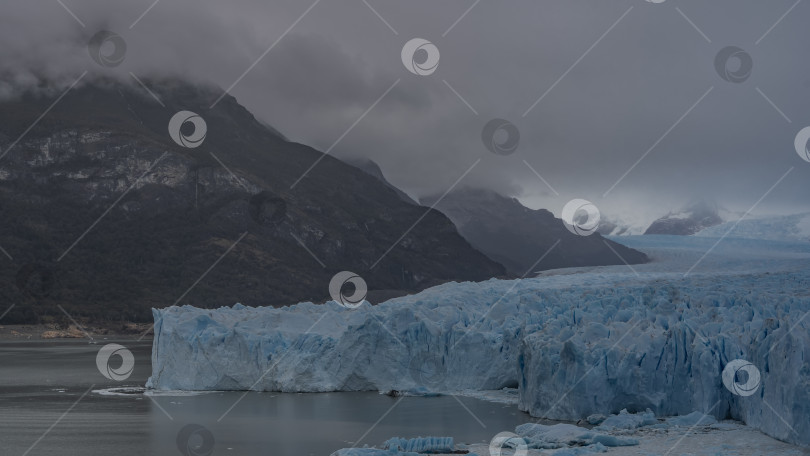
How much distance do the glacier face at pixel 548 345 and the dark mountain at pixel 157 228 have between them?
2558 inches

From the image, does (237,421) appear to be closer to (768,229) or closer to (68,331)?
(768,229)

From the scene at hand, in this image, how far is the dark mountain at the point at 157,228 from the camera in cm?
9339

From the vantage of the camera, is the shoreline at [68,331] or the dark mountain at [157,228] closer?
the shoreline at [68,331]

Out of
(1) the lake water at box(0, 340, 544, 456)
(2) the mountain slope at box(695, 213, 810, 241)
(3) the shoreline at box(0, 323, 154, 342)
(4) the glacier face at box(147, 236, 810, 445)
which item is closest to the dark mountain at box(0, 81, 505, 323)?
(3) the shoreline at box(0, 323, 154, 342)

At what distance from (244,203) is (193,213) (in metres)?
6.68

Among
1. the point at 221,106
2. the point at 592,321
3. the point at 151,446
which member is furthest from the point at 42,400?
the point at 221,106

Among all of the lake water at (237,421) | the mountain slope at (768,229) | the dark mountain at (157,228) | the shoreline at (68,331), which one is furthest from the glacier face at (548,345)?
the dark mountain at (157,228)

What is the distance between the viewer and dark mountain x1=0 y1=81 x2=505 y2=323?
306ft

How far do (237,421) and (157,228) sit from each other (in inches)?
3440

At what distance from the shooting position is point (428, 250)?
122125mm

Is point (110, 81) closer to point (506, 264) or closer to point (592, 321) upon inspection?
point (506, 264)

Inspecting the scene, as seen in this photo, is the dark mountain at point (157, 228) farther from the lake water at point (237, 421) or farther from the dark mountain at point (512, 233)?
the lake water at point (237, 421)

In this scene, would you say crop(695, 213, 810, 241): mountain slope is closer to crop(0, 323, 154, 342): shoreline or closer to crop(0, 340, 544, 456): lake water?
crop(0, 340, 544, 456): lake water

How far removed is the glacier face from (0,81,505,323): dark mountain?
65.0 metres
